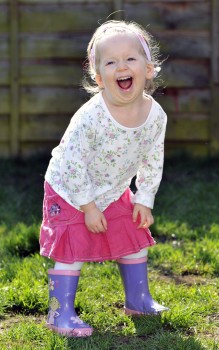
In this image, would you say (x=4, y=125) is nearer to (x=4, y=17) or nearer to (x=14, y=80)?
(x=14, y=80)

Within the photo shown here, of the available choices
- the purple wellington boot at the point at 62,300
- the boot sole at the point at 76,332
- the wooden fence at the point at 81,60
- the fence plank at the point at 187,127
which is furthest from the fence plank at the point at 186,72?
the boot sole at the point at 76,332

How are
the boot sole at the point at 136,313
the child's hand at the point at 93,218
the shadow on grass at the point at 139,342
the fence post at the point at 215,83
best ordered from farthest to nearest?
the fence post at the point at 215,83 < the boot sole at the point at 136,313 < the child's hand at the point at 93,218 < the shadow on grass at the point at 139,342

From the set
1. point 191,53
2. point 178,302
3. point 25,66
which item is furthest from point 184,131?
point 178,302

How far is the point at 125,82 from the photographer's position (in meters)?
3.48

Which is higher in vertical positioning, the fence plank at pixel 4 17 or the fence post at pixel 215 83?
the fence plank at pixel 4 17

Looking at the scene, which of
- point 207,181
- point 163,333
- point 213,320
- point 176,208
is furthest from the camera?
point 207,181

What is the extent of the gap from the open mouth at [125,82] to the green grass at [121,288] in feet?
3.23

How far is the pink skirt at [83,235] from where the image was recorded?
11.7 feet

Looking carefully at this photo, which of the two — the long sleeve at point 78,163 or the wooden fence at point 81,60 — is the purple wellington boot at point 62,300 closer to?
the long sleeve at point 78,163

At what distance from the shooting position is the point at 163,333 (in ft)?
11.2

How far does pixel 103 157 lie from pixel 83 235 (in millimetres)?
344

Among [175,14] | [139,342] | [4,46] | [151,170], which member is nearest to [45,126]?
[4,46]

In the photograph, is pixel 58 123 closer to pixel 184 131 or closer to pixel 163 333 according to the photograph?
pixel 184 131

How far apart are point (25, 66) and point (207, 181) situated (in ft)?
6.47
